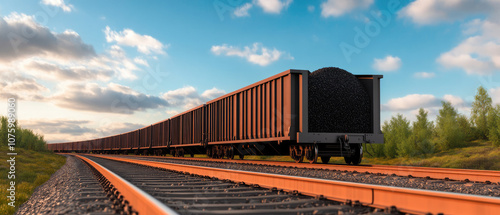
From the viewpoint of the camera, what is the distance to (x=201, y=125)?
21672 mm

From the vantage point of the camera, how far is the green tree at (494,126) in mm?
31141

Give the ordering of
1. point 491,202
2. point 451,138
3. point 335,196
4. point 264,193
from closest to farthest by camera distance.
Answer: point 491,202, point 335,196, point 264,193, point 451,138

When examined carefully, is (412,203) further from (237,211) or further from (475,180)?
(475,180)

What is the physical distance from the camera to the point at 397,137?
102ft

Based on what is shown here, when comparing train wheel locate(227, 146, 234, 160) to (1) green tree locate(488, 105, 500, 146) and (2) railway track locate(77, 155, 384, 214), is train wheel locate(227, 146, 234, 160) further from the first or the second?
(1) green tree locate(488, 105, 500, 146)

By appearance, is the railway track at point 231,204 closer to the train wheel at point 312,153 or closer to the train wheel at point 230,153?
the train wheel at point 312,153

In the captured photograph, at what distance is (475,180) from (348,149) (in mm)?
5288

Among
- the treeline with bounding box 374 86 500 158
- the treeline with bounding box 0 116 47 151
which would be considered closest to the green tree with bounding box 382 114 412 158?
the treeline with bounding box 374 86 500 158

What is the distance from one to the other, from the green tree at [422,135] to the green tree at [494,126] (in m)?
4.95

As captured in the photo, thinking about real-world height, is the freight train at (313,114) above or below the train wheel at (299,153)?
above

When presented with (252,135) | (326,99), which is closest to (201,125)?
(252,135)

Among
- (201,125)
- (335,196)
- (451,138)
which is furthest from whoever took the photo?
(451,138)

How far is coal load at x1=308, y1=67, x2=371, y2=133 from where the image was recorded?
12.4 meters

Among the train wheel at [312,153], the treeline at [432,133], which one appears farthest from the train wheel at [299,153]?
the treeline at [432,133]
